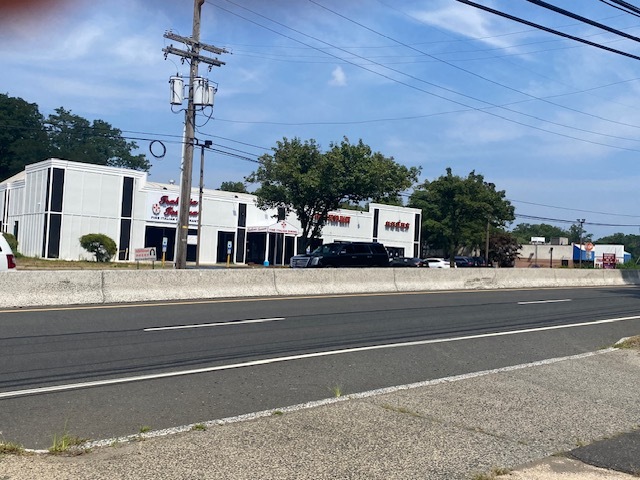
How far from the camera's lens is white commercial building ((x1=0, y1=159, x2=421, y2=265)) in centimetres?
4681

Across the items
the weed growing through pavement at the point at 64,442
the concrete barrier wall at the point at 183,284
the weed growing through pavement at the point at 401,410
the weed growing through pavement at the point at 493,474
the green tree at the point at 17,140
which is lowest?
the weed growing through pavement at the point at 64,442

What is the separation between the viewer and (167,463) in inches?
206

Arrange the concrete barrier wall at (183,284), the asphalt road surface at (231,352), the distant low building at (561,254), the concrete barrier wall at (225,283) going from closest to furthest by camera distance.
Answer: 1. the asphalt road surface at (231,352)
2. the concrete barrier wall at (225,283)
3. the concrete barrier wall at (183,284)
4. the distant low building at (561,254)

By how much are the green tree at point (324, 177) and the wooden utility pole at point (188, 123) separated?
10871 mm

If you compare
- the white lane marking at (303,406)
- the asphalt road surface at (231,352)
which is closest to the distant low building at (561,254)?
the asphalt road surface at (231,352)

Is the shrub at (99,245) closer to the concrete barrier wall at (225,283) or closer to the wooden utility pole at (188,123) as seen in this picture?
the wooden utility pole at (188,123)

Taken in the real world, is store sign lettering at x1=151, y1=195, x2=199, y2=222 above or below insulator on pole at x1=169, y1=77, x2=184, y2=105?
below

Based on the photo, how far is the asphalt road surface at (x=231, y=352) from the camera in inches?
286

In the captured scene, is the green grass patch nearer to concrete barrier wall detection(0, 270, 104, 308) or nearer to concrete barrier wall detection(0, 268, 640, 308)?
concrete barrier wall detection(0, 268, 640, 308)

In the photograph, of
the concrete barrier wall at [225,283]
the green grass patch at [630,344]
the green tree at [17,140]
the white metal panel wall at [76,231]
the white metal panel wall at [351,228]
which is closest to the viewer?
the green grass patch at [630,344]

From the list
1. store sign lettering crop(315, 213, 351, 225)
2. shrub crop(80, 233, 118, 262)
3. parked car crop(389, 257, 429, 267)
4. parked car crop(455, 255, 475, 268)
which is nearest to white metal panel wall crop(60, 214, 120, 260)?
shrub crop(80, 233, 118, 262)

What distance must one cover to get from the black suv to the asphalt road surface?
13.8 m

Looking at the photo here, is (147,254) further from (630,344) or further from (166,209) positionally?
(166,209)

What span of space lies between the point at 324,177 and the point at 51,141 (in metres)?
84.8
